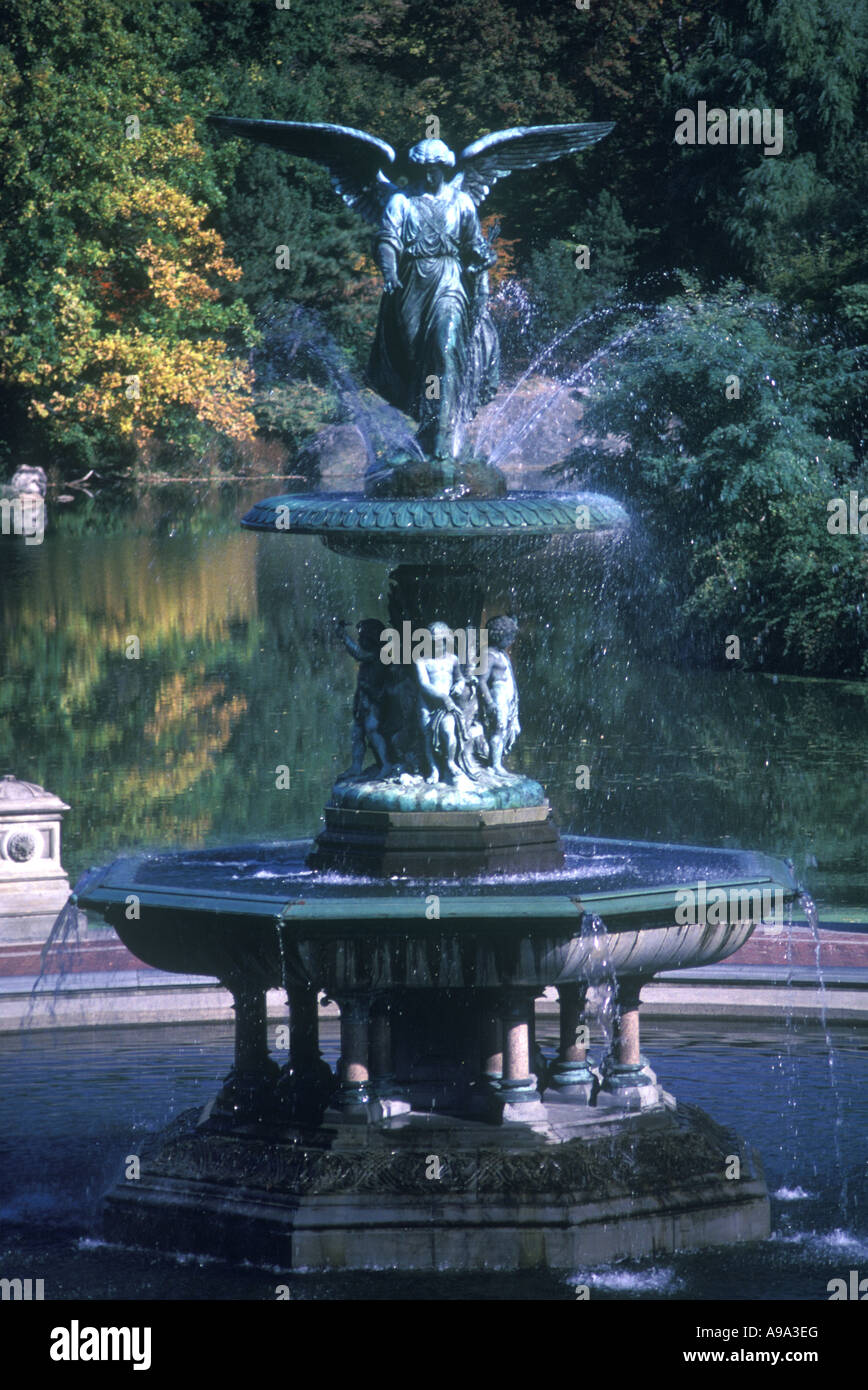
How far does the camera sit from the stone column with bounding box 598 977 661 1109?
484 inches

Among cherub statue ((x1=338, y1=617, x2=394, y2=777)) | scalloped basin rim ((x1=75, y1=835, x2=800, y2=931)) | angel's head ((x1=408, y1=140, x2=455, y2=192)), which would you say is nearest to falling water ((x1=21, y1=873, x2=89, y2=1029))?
scalloped basin rim ((x1=75, y1=835, x2=800, y2=931))

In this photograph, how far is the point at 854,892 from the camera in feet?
72.1

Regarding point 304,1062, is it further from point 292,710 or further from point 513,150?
point 292,710

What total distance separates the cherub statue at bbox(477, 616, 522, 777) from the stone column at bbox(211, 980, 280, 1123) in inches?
70.0

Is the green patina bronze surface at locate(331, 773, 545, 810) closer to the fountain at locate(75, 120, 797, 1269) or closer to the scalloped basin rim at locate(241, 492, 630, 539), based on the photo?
the fountain at locate(75, 120, 797, 1269)

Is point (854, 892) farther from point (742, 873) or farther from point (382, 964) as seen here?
point (382, 964)

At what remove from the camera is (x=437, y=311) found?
506 inches

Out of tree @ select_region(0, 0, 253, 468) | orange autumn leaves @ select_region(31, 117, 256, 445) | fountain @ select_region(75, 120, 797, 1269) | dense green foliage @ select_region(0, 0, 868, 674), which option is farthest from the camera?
orange autumn leaves @ select_region(31, 117, 256, 445)

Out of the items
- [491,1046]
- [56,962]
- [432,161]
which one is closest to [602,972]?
[491,1046]

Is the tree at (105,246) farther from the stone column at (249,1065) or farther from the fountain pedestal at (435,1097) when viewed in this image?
the fountain pedestal at (435,1097)

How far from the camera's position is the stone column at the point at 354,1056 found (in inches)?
Result: 465

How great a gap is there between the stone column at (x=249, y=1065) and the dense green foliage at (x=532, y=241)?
1996 centimetres

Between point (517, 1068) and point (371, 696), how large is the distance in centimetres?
217

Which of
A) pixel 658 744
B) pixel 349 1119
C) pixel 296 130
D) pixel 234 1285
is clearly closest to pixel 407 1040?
pixel 349 1119
